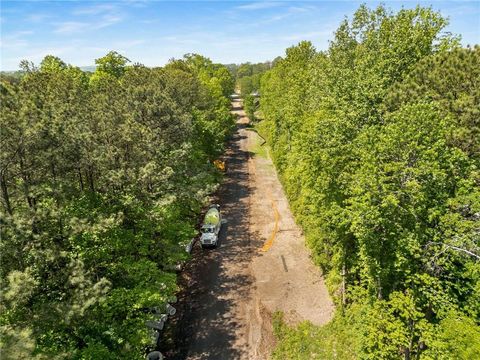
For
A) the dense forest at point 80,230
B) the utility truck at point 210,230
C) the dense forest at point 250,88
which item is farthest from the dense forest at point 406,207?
the dense forest at point 250,88

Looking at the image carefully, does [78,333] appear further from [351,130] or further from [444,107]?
[444,107]

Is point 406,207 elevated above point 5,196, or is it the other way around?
point 5,196

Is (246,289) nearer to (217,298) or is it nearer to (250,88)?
(217,298)

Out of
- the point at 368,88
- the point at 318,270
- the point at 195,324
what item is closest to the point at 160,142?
the point at 195,324

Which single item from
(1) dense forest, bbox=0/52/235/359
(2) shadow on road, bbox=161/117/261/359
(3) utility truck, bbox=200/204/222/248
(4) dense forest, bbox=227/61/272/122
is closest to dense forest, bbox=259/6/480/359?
(2) shadow on road, bbox=161/117/261/359

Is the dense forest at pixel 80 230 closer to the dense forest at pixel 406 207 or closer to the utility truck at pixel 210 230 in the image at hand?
the utility truck at pixel 210 230

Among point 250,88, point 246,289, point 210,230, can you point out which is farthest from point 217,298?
point 250,88

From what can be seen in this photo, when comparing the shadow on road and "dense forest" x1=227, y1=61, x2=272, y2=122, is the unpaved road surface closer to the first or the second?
the shadow on road
